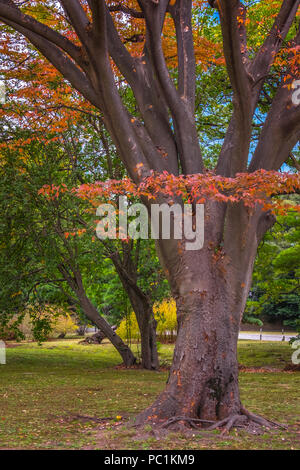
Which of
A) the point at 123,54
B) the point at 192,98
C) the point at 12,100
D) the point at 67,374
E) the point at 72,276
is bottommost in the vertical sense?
the point at 67,374

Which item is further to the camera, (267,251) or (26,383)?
(267,251)

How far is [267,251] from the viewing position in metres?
17.3

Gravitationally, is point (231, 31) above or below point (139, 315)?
above

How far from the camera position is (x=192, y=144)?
7.10m

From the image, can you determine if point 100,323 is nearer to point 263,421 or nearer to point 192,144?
point 192,144

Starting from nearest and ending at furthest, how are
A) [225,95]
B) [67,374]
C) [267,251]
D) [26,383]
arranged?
[26,383] < [67,374] < [225,95] < [267,251]

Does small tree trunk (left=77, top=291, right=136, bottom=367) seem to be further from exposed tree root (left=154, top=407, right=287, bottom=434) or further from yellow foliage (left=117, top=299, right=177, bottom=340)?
exposed tree root (left=154, top=407, right=287, bottom=434)

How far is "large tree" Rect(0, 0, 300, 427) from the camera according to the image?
6.11 m

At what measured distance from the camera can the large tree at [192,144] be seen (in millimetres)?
6105

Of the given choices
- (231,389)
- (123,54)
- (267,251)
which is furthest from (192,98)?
(267,251)

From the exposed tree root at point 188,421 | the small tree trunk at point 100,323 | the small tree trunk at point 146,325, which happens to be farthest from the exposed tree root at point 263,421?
the small tree trunk at point 100,323

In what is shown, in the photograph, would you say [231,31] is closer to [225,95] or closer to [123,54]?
[123,54]
